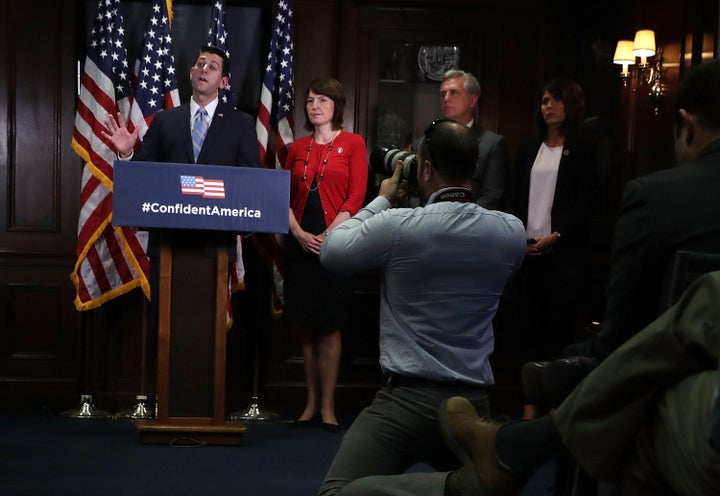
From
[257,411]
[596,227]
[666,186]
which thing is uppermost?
[666,186]

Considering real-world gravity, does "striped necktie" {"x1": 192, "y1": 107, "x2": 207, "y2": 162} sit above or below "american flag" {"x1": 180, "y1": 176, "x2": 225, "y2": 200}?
above

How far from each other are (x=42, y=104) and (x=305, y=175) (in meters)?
1.59

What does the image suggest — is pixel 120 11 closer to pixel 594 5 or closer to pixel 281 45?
pixel 281 45

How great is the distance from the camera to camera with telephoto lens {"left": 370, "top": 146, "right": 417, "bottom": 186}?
295 cm

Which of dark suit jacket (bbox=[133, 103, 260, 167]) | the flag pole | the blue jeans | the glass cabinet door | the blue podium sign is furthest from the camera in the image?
the glass cabinet door

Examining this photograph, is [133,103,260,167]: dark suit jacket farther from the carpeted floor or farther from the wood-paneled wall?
the carpeted floor

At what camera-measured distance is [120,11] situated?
19.0 ft

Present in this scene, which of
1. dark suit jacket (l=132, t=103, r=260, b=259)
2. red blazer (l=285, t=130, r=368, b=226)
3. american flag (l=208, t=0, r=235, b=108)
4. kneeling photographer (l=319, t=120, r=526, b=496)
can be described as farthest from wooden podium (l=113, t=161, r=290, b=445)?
kneeling photographer (l=319, t=120, r=526, b=496)

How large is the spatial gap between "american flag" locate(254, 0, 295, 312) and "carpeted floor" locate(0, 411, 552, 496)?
0.90m

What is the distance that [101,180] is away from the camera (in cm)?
568

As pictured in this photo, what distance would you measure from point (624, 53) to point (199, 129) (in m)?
2.30

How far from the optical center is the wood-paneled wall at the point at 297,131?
19.6 feet

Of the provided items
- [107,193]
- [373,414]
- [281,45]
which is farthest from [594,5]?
[373,414]

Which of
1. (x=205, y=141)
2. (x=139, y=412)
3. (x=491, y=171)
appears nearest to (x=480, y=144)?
(x=491, y=171)
